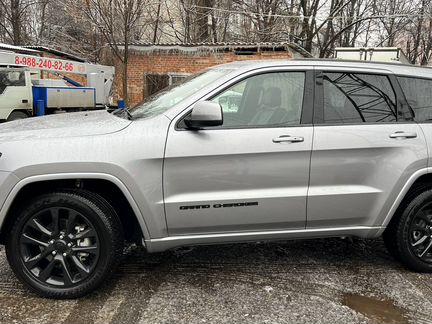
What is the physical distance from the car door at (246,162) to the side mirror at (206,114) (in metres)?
0.11

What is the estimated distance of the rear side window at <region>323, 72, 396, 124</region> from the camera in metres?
3.61

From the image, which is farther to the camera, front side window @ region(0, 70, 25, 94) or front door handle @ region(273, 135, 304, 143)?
front side window @ region(0, 70, 25, 94)

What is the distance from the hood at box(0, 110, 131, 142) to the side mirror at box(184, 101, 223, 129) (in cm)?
53

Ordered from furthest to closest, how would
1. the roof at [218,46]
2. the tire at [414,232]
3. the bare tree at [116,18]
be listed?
the bare tree at [116,18] < the roof at [218,46] < the tire at [414,232]

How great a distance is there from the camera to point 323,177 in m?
3.50

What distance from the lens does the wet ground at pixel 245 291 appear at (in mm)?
3189

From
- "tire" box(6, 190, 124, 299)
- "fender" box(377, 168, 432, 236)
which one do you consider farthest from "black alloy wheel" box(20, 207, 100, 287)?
"fender" box(377, 168, 432, 236)

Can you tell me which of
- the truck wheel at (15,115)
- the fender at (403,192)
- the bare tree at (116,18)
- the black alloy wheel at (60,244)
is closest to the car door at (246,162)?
the black alloy wheel at (60,244)

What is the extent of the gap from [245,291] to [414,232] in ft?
5.20

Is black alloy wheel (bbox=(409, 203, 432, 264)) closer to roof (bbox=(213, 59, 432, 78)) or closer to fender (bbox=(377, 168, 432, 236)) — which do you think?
fender (bbox=(377, 168, 432, 236))

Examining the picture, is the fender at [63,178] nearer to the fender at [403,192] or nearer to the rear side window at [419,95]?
the fender at [403,192]

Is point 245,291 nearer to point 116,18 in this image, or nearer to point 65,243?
point 65,243

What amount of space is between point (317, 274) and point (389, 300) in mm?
635

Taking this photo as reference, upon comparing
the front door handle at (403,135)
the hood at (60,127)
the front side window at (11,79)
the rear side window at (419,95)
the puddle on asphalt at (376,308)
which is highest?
the rear side window at (419,95)
